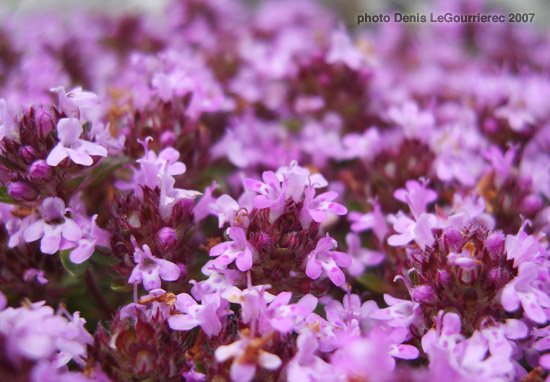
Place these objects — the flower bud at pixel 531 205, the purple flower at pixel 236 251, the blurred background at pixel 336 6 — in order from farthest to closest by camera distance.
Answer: the blurred background at pixel 336 6, the flower bud at pixel 531 205, the purple flower at pixel 236 251

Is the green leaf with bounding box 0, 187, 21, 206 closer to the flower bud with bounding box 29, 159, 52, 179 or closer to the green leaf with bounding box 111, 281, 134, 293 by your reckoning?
the flower bud with bounding box 29, 159, 52, 179

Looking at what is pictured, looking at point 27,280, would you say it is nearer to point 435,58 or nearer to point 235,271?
point 235,271

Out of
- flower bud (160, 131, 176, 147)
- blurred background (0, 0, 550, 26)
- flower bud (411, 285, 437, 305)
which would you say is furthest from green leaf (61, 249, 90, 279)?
blurred background (0, 0, 550, 26)

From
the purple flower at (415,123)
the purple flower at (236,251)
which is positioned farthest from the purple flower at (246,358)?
the purple flower at (415,123)

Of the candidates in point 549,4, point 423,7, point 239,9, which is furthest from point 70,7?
point 549,4

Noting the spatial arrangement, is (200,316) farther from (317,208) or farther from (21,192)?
(21,192)

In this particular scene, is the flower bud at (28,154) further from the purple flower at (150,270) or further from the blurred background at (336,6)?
the blurred background at (336,6)
